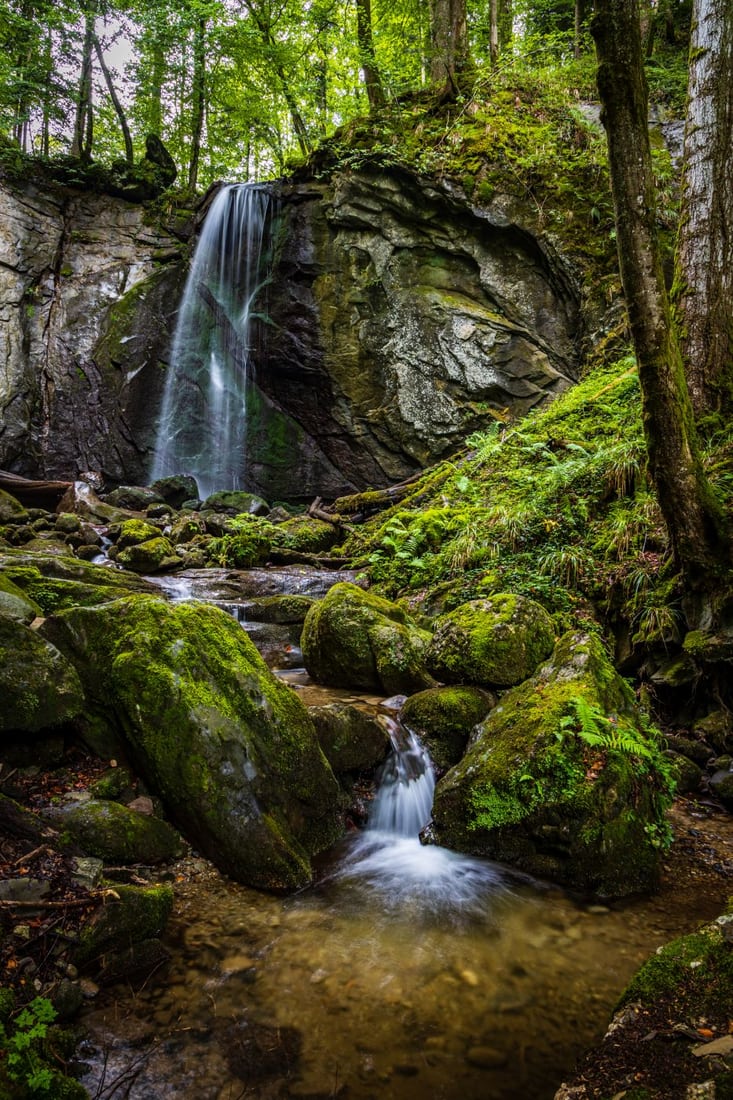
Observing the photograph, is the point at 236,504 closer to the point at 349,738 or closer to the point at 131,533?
the point at 131,533

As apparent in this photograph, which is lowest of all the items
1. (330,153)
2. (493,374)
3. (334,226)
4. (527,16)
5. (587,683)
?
(587,683)

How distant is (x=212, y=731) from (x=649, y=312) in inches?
166

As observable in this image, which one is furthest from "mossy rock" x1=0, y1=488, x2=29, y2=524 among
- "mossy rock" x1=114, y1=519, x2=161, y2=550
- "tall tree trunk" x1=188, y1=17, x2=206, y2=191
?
"tall tree trunk" x1=188, y1=17, x2=206, y2=191

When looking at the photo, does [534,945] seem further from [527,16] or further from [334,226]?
[527,16]

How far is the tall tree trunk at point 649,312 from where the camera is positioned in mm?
3764

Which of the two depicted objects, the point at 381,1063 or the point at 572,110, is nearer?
the point at 381,1063

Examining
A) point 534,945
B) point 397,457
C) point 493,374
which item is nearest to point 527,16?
point 493,374

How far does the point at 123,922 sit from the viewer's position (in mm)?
2576

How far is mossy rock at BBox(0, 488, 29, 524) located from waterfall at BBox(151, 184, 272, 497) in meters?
5.24

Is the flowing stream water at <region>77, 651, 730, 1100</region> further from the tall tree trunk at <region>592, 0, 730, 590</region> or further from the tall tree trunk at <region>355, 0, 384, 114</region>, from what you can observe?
the tall tree trunk at <region>355, 0, 384, 114</region>

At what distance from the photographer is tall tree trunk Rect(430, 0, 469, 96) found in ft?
46.2

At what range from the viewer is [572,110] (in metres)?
13.4

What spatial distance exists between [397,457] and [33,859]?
42.3 ft

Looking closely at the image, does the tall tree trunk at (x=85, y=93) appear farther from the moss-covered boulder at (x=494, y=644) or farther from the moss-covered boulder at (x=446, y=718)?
the moss-covered boulder at (x=446, y=718)
